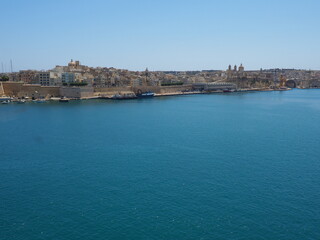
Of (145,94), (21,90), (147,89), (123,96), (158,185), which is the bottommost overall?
(158,185)

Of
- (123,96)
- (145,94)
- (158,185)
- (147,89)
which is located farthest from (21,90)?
(158,185)

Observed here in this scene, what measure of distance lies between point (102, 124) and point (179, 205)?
13.7 m

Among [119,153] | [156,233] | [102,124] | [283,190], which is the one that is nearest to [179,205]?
[156,233]

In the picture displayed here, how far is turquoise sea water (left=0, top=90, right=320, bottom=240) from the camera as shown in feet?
25.0

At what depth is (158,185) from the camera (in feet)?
33.1

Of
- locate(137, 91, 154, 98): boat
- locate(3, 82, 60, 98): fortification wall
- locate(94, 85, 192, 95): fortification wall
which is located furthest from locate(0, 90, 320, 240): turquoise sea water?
locate(137, 91, 154, 98): boat

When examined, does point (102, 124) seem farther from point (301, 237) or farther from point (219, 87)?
point (219, 87)

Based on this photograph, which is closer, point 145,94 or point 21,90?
point 21,90

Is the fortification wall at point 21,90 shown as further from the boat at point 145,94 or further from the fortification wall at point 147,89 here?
the boat at point 145,94

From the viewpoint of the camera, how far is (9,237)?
717 cm

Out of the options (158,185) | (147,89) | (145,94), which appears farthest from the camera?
(147,89)

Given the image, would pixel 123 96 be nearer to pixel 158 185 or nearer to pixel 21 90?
pixel 21 90

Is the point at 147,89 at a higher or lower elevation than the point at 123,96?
higher

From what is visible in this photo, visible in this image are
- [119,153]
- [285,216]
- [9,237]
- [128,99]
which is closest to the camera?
[9,237]
